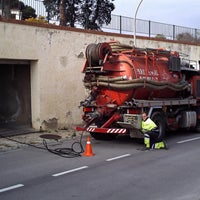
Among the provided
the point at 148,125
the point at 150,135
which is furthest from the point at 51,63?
the point at 150,135

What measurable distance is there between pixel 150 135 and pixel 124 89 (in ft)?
5.53

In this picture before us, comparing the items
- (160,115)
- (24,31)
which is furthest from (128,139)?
(24,31)

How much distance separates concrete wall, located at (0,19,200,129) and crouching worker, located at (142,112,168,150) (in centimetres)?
548

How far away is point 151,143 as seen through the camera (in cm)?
1198

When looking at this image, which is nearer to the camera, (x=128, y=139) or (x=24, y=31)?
(x=128, y=139)

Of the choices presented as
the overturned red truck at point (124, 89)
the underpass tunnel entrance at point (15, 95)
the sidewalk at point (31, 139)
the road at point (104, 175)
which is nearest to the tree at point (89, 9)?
the underpass tunnel entrance at point (15, 95)

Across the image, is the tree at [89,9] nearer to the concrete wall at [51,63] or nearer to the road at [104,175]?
the concrete wall at [51,63]

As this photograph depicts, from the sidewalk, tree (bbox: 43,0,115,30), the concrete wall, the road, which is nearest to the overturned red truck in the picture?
the road

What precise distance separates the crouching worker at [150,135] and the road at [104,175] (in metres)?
0.38

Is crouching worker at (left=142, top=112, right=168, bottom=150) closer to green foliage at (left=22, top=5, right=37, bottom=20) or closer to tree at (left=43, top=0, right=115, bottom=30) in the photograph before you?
green foliage at (left=22, top=5, right=37, bottom=20)

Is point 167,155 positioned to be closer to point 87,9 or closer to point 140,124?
point 140,124

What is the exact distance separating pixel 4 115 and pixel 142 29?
11.4m

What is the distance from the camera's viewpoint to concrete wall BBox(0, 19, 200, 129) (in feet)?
48.4

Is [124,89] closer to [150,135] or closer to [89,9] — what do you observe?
[150,135]
